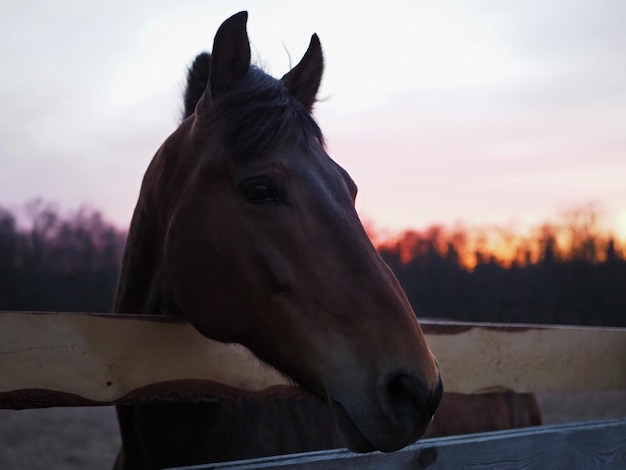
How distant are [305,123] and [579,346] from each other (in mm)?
2041

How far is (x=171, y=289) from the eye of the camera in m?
2.23

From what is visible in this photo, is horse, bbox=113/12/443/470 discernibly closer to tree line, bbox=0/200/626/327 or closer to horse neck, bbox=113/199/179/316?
horse neck, bbox=113/199/179/316

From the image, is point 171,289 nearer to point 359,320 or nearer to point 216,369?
point 216,369

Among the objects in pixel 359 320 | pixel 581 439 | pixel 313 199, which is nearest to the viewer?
pixel 359 320

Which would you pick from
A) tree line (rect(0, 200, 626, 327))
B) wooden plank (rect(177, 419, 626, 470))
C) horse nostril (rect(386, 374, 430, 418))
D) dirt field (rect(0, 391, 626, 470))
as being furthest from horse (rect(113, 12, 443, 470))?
tree line (rect(0, 200, 626, 327))

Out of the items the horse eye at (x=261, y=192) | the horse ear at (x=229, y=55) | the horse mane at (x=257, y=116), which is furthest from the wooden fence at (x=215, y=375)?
the horse ear at (x=229, y=55)

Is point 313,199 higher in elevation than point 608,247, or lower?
lower

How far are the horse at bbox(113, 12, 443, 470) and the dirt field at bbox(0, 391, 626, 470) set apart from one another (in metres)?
6.39

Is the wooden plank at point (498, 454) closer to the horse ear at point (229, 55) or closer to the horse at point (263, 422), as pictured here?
the horse at point (263, 422)

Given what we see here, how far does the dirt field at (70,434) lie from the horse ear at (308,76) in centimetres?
683

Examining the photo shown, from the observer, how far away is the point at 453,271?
36.3m

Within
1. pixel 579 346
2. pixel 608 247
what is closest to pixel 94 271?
pixel 579 346

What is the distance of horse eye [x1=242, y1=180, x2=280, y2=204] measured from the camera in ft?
6.32

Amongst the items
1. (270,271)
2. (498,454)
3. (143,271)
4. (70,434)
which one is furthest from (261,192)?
(70,434)
